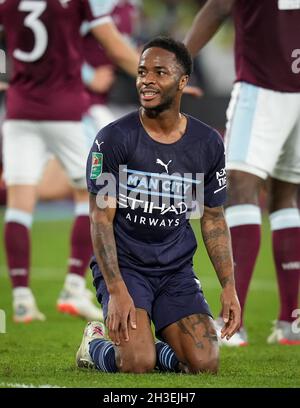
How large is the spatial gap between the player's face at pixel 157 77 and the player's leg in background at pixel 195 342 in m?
1.00

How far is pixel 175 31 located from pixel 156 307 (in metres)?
11.7

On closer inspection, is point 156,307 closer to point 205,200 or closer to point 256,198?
point 205,200

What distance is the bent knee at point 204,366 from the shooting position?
16.4 feet

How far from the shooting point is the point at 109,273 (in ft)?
16.1

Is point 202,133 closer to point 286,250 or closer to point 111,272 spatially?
point 111,272

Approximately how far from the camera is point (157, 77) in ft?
16.5

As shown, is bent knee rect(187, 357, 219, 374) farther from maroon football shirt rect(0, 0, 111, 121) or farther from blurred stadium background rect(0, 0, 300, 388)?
maroon football shirt rect(0, 0, 111, 121)

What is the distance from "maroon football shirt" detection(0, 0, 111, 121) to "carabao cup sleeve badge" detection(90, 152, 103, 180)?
7.33ft

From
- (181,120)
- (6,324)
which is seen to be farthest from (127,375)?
(6,324)

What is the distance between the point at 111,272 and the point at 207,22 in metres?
1.89

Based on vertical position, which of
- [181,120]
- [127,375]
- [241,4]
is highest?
[241,4]

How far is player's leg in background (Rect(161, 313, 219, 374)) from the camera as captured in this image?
16.4 feet

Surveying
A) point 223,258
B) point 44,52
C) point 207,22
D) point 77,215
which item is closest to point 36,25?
point 44,52

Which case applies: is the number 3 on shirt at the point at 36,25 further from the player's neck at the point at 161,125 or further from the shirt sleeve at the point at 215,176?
the shirt sleeve at the point at 215,176
